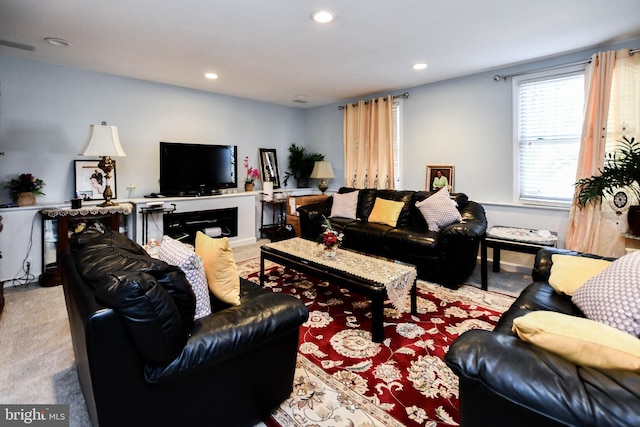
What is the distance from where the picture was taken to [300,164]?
241 inches

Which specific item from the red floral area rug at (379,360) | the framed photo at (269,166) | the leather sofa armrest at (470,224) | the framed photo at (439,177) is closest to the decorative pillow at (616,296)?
the red floral area rug at (379,360)

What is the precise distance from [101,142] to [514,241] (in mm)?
4454

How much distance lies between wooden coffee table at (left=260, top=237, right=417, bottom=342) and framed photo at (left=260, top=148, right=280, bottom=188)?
2792mm

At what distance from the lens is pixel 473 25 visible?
2.71m

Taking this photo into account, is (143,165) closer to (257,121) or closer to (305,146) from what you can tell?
(257,121)

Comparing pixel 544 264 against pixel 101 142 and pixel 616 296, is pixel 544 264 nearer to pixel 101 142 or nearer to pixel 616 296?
pixel 616 296

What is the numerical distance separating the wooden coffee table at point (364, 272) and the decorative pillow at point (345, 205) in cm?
147

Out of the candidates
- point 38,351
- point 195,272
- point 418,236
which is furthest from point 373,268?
point 38,351

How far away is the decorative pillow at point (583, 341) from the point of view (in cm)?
95

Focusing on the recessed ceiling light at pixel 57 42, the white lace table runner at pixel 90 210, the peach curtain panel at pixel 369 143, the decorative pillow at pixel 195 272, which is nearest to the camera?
the decorative pillow at pixel 195 272

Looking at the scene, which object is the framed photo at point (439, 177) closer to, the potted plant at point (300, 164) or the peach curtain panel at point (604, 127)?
the peach curtain panel at point (604, 127)

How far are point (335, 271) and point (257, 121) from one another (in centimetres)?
392

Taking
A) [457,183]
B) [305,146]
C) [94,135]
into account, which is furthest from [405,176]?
[94,135]

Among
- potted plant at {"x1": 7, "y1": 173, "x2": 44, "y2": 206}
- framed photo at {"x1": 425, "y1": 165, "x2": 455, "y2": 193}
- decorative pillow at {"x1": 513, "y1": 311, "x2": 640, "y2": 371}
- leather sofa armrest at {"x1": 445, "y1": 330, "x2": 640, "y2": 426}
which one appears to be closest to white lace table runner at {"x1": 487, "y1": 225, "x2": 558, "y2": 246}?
framed photo at {"x1": 425, "y1": 165, "x2": 455, "y2": 193}
